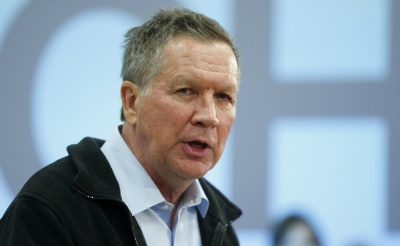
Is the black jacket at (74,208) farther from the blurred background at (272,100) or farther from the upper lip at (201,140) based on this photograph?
the blurred background at (272,100)

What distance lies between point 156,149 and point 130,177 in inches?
Result: 4.1

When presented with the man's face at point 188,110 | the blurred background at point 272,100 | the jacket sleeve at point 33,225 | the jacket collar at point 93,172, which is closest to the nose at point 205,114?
the man's face at point 188,110

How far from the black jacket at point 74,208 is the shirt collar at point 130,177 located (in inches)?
1.7

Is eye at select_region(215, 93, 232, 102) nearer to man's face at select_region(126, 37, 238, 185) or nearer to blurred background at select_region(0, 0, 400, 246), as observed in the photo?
man's face at select_region(126, 37, 238, 185)

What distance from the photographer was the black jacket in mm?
1614

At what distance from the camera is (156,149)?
6.15 ft

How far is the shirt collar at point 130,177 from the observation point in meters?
1.84

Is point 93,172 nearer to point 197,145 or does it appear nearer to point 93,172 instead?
point 93,172

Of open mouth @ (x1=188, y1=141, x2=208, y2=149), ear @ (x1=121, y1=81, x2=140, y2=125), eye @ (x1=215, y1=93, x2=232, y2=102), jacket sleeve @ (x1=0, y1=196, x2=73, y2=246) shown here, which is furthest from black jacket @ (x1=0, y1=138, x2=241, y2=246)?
eye @ (x1=215, y1=93, x2=232, y2=102)

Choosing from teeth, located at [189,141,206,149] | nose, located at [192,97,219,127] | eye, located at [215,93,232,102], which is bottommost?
teeth, located at [189,141,206,149]

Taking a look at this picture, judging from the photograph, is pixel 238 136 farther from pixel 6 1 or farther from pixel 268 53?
pixel 6 1

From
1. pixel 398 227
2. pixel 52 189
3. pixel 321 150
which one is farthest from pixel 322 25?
pixel 52 189

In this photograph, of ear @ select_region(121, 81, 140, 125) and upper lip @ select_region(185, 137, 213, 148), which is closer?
upper lip @ select_region(185, 137, 213, 148)

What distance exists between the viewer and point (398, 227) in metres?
3.28
